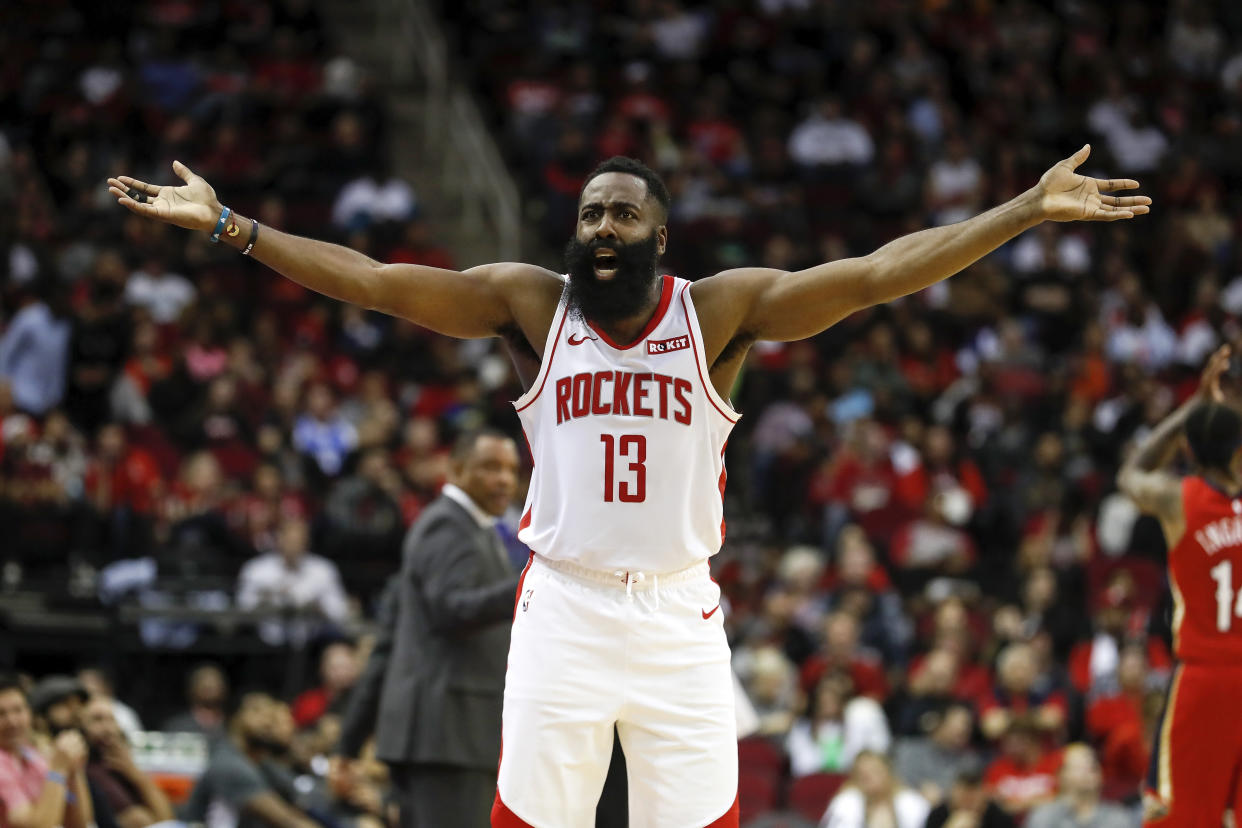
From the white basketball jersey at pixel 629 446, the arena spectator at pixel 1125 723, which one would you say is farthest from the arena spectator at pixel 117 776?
the arena spectator at pixel 1125 723

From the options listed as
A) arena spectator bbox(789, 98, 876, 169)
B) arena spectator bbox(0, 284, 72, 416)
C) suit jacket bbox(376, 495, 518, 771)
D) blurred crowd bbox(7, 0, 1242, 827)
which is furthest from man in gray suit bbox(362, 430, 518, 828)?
arena spectator bbox(789, 98, 876, 169)

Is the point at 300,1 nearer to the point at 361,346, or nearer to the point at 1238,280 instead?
the point at 361,346

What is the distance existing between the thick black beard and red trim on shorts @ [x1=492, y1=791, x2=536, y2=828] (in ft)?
4.68

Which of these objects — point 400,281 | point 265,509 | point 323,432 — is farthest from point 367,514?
point 400,281

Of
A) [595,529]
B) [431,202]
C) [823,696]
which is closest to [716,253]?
[431,202]

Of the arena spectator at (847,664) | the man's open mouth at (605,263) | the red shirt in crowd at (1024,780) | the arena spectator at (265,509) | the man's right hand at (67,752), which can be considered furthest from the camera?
the arena spectator at (265,509)

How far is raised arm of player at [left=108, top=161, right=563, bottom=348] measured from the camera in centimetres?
485

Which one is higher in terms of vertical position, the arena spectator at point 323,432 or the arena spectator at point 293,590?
the arena spectator at point 323,432

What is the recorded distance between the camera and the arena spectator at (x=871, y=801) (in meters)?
9.79

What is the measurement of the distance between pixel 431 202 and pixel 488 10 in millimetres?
2767

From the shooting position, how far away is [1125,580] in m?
12.3

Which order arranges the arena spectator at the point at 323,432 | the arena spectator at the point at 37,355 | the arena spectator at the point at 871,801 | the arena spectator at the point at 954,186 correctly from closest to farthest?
the arena spectator at the point at 871,801 < the arena spectator at the point at 323,432 < the arena spectator at the point at 37,355 < the arena spectator at the point at 954,186

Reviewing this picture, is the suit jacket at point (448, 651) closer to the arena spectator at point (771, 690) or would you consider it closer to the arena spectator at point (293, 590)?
the arena spectator at point (771, 690)

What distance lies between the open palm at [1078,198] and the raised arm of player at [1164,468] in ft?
7.11
